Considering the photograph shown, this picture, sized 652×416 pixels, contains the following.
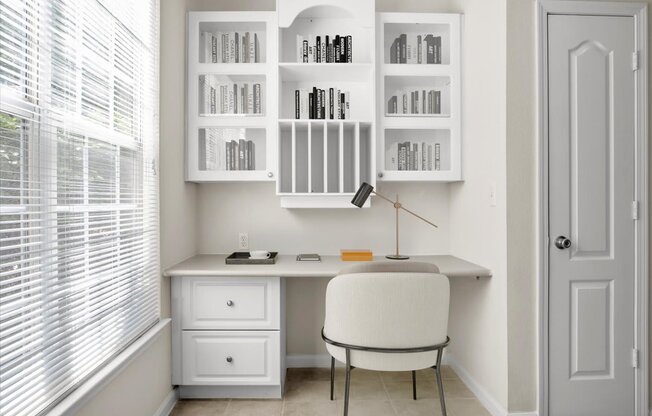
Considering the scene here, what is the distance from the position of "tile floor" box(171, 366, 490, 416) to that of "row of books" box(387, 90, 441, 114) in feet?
5.74

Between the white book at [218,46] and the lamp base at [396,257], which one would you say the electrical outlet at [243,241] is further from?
the white book at [218,46]

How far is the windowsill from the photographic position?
124 centimetres

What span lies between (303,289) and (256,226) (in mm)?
567

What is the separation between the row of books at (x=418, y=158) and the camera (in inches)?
99.9

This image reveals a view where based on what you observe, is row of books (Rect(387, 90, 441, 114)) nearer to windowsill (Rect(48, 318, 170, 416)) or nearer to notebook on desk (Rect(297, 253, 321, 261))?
notebook on desk (Rect(297, 253, 321, 261))

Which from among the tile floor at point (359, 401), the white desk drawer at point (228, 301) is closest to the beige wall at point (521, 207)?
the tile floor at point (359, 401)

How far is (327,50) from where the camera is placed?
2498 mm

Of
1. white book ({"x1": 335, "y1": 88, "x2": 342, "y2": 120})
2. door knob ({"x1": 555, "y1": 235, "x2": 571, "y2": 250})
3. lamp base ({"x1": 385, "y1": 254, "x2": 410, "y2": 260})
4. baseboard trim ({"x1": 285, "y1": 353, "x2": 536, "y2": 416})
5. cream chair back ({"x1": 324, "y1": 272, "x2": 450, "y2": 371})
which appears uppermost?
white book ({"x1": 335, "y1": 88, "x2": 342, "y2": 120})

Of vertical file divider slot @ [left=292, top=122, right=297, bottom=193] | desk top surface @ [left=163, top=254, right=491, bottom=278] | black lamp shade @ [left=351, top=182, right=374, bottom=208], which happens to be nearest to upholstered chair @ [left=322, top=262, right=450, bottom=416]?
desk top surface @ [left=163, top=254, right=491, bottom=278]

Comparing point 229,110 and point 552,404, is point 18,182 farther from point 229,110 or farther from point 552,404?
point 552,404

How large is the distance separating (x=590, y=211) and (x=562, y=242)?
216mm

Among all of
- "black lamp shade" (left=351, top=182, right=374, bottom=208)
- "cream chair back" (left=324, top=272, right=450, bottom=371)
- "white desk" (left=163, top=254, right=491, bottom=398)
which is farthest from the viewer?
"black lamp shade" (left=351, top=182, right=374, bottom=208)

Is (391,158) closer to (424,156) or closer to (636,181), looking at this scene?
(424,156)

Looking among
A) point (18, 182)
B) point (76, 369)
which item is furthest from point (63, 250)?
point (76, 369)
